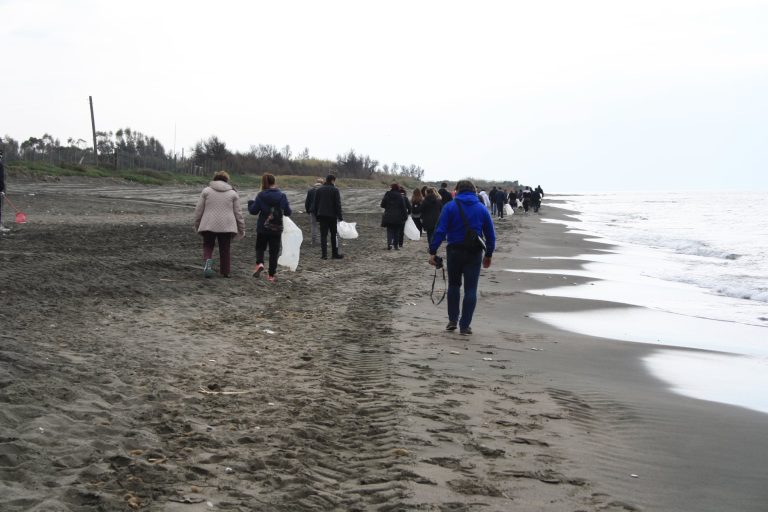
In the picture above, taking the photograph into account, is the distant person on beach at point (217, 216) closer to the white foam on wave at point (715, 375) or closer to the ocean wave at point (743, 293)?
the white foam on wave at point (715, 375)

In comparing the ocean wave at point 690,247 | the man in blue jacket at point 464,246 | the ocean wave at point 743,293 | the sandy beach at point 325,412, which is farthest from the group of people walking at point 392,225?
the ocean wave at point 690,247

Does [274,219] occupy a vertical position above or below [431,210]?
above

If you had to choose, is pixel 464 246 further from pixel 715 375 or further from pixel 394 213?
pixel 394 213

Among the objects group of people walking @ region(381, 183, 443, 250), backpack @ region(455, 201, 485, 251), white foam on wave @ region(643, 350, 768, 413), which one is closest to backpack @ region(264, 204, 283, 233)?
backpack @ region(455, 201, 485, 251)

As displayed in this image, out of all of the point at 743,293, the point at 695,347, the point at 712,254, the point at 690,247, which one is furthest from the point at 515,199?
the point at 695,347

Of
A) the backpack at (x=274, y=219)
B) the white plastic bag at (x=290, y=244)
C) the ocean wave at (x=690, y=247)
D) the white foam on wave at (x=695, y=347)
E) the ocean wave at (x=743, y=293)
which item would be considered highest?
the backpack at (x=274, y=219)

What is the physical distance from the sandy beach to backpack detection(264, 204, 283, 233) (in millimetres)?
1763

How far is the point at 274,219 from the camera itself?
12.1 m

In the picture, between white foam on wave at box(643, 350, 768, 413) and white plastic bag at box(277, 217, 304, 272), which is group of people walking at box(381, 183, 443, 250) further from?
white foam on wave at box(643, 350, 768, 413)

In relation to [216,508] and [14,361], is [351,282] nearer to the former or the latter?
[14,361]

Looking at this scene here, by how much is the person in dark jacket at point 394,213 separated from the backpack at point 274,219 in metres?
6.32

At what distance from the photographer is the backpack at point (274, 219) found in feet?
39.5

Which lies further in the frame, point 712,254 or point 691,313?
point 712,254

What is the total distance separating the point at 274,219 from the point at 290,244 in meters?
1.16
